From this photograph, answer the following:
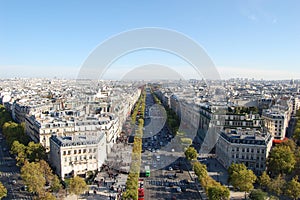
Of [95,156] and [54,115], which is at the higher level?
[54,115]

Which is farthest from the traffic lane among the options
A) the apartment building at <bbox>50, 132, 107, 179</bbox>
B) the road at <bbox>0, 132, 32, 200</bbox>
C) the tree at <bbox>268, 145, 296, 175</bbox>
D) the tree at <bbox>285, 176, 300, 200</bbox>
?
the road at <bbox>0, 132, 32, 200</bbox>

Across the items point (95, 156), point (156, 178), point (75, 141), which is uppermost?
point (75, 141)

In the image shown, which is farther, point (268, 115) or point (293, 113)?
point (293, 113)

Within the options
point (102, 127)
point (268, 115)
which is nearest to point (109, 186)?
point (102, 127)

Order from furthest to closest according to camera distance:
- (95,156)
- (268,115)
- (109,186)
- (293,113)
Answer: (293,113)
(268,115)
(95,156)
(109,186)

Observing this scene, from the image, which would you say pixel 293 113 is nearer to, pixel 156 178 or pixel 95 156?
pixel 156 178

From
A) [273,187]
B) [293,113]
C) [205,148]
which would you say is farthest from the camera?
[293,113]

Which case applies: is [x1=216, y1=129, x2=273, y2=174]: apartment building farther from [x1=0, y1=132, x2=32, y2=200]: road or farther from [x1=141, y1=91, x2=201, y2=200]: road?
[x1=0, y1=132, x2=32, y2=200]: road

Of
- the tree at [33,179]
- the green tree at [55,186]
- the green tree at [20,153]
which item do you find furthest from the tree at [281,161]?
the green tree at [20,153]
